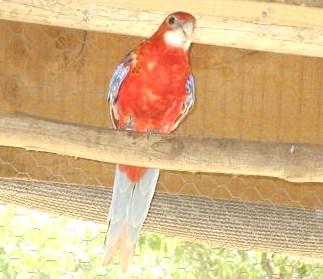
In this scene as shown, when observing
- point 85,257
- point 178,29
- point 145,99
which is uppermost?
point 178,29

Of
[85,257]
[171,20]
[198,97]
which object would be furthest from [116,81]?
[85,257]

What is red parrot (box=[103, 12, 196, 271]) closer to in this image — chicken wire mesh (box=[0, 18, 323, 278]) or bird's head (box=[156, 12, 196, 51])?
bird's head (box=[156, 12, 196, 51])

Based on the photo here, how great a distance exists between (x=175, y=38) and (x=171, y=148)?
58cm

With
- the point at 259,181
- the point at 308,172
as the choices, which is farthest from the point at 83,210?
the point at 308,172

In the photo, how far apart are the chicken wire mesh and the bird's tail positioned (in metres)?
0.13

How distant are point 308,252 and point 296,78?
45cm

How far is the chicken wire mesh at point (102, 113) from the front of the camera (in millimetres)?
1763

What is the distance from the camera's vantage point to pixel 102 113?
6.03 ft

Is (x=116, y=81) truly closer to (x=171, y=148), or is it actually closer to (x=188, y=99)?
(x=188, y=99)

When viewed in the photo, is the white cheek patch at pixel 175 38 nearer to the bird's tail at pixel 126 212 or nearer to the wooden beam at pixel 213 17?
the wooden beam at pixel 213 17

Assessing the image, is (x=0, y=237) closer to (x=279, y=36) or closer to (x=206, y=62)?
(x=206, y=62)

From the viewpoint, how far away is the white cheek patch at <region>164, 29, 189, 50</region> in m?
1.61

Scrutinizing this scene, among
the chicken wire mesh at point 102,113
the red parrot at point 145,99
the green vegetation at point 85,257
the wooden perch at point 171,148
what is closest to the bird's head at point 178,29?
the red parrot at point 145,99

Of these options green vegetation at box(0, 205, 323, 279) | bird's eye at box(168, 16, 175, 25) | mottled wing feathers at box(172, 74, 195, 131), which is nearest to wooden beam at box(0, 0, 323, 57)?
bird's eye at box(168, 16, 175, 25)
